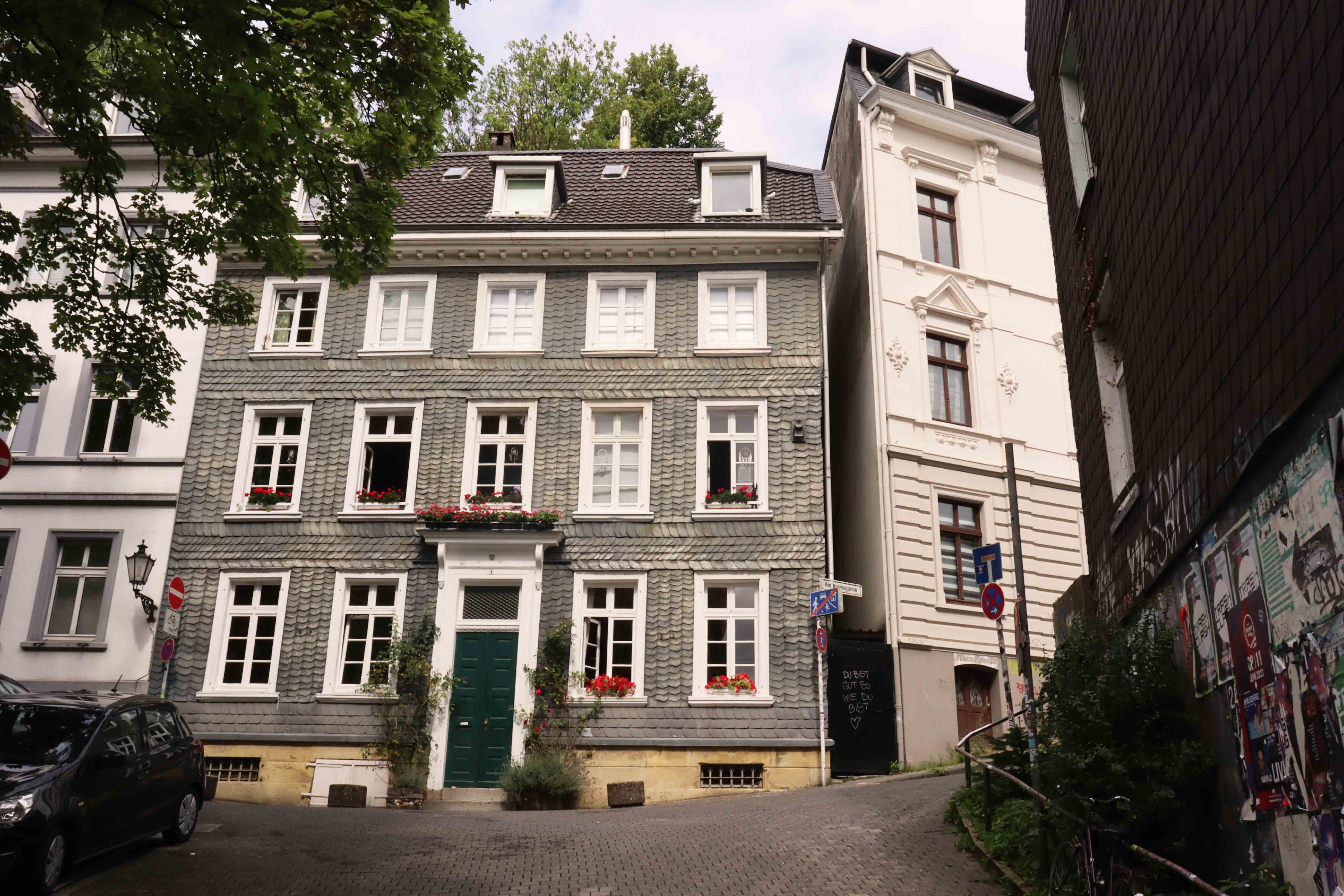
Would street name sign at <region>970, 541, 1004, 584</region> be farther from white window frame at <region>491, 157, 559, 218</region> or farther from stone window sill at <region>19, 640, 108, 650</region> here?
stone window sill at <region>19, 640, 108, 650</region>

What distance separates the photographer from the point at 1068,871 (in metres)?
8.20

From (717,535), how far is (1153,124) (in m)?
12.5

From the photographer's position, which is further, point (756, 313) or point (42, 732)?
point (756, 313)

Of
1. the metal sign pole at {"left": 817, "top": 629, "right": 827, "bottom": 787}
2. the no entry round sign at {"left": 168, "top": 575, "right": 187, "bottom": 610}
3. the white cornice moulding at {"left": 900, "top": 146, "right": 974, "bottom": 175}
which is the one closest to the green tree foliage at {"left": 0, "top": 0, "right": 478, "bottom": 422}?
the no entry round sign at {"left": 168, "top": 575, "right": 187, "bottom": 610}

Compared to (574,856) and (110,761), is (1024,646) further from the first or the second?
(110,761)

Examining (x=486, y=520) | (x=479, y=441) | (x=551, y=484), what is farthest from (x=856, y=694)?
(x=479, y=441)

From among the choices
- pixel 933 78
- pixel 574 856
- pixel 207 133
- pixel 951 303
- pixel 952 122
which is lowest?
pixel 574 856

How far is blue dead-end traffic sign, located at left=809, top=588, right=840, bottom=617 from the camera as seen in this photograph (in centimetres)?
1783

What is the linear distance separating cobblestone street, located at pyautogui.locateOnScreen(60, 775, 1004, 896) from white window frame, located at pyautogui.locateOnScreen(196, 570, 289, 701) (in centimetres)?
504

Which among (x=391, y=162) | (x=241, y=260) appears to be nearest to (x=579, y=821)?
(x=391, y=162)

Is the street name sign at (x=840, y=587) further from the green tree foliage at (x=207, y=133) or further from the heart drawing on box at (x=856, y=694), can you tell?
the green tree foliage at (x=207, y=133)

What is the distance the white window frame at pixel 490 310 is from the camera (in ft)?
71.1

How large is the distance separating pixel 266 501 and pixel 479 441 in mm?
4090

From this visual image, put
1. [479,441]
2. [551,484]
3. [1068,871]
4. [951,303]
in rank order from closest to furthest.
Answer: [1068,871] → [551,484] → [479,441] → [951,303]
